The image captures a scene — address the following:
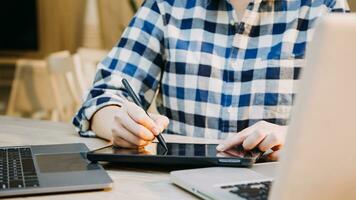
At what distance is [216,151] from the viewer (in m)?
0.89

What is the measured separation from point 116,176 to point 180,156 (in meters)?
0.10

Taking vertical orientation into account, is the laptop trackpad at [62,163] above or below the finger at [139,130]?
below

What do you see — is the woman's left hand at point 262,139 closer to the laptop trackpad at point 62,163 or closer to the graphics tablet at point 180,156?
the graphics tablet at point 180,156

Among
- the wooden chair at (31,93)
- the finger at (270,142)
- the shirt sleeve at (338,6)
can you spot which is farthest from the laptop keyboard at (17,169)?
the wooden chair at (31,93)

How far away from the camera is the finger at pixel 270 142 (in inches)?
34.7

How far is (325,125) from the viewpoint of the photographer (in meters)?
0.51

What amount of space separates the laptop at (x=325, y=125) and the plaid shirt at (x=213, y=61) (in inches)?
27.7

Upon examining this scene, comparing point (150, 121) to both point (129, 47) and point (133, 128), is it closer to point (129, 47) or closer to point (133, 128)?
point (133, 128)

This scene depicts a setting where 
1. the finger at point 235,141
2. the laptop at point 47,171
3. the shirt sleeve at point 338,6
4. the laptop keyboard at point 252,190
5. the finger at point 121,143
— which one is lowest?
the laptop at point 47,171

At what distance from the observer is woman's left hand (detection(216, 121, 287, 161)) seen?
0.88 m

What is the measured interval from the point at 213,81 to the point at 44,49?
3848 mm

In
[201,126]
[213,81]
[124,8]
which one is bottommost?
[201,126]

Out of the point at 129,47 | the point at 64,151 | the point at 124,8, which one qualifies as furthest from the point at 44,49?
the point at 64,151

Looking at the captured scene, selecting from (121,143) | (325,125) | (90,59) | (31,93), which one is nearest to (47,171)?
(121,143)
